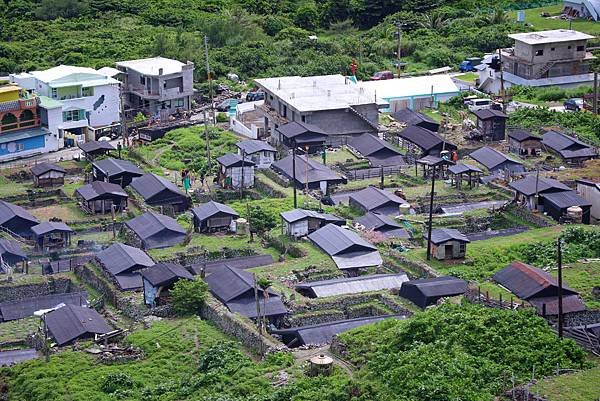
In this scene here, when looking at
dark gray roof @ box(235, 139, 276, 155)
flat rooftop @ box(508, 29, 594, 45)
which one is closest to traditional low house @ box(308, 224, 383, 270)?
dark gray roof @ box(235, 139, 276, 155)

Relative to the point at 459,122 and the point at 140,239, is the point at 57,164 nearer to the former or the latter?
the point at 140,239

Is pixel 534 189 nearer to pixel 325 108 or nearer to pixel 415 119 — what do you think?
pixel 415 119

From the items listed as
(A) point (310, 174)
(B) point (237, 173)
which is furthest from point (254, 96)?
(A) point (310, 174)

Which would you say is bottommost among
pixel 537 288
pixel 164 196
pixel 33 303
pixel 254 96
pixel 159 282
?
pixel 33 303

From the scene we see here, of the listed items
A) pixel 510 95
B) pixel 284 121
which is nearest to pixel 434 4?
pixel 510 95

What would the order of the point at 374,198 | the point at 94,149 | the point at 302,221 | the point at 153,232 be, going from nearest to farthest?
1. the point at 153,232
2. the point at 302,221
3. the point at 374,198
4. the point at 94,149

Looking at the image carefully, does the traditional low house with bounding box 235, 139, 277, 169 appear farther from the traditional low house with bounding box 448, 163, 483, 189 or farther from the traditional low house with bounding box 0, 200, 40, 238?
the traditional low house with bounding box 0, 200, 40, 238

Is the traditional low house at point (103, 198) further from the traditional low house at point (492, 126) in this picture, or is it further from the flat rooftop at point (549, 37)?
the flat rooftop at point (549, 37)
